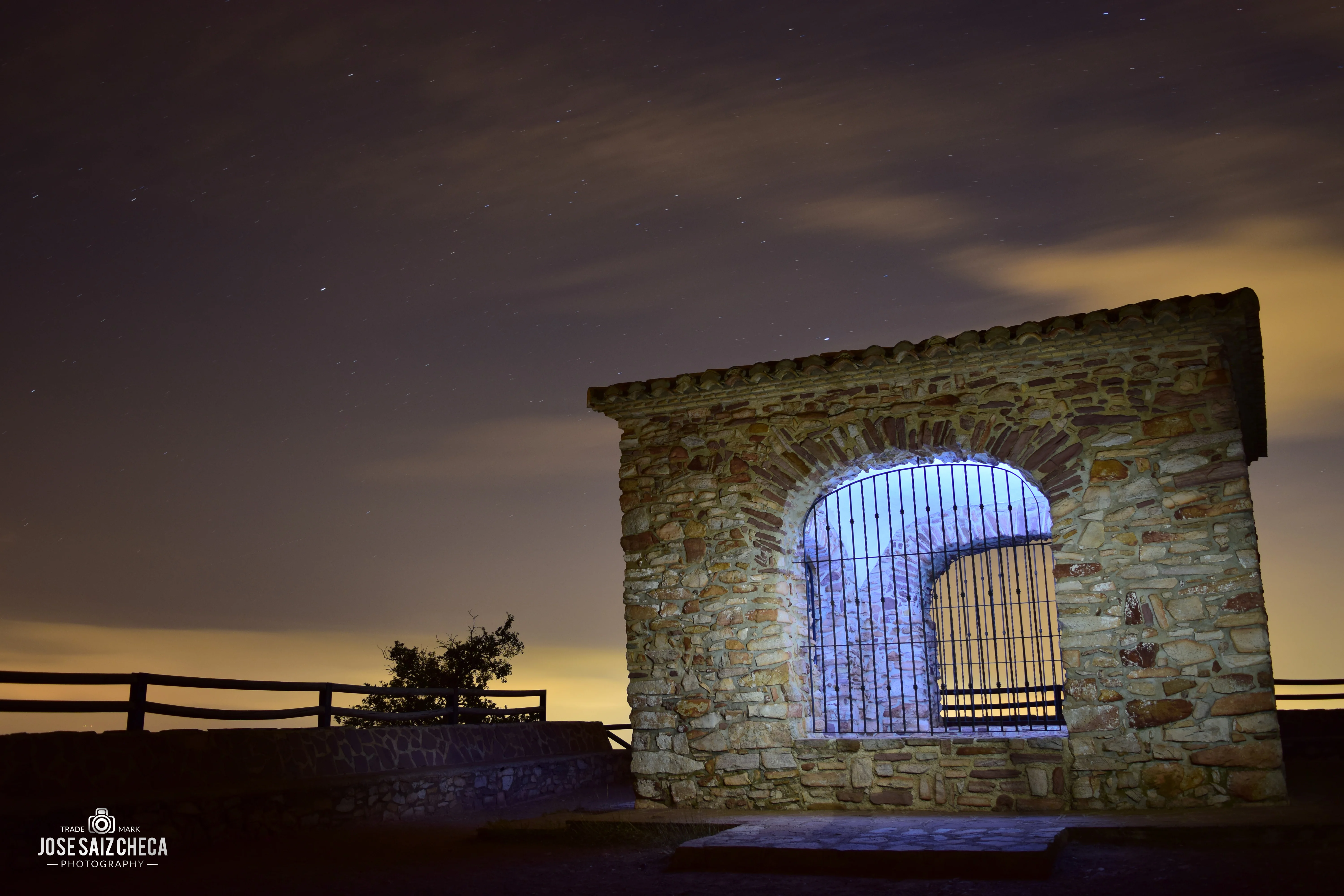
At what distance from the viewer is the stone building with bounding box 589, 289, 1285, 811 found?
692 cm

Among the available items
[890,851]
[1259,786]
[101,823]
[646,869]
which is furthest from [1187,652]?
[101,823]

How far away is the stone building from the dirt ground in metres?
1.01

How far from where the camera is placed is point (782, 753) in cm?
793

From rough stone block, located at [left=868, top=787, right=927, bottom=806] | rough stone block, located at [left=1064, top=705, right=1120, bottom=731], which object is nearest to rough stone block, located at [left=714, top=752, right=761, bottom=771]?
rough stone block, located at [left=868, top=787, right=927, bottom=806]

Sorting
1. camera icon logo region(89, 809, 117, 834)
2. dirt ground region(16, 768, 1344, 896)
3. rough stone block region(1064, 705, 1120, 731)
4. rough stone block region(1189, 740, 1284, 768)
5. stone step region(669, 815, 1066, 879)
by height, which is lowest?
dirt ground region(16, 768, 1344, 896)

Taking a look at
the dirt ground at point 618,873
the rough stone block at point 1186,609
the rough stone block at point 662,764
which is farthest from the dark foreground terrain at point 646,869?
the rough stone block at point 1186,609

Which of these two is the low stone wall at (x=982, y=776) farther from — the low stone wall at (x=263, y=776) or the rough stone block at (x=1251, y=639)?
the low stone wall at (x=263, y=776)

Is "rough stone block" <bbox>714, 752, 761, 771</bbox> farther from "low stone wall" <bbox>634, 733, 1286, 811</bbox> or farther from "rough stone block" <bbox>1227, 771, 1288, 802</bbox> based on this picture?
"rough stone block" <bbox>1227, 771, 1288, 802</bbox>

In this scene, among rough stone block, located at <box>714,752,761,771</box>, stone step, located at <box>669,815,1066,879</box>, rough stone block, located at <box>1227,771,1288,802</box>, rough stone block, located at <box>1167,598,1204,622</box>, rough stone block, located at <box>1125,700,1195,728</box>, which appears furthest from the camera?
rough stone block, located at <box>714,752,761,771</box>

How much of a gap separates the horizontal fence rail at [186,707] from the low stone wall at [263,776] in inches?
7.4

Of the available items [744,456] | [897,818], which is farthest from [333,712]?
[897,818]

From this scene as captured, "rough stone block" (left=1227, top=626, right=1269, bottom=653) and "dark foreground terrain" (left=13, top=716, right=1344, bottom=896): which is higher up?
"rough stone block" (left=1227, top=626, right=1269, bottom=653)

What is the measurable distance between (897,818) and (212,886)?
14.6 ft

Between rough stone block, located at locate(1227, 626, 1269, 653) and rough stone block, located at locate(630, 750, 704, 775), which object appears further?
rough stone block, located at locate(630, 750, 704, 775)
